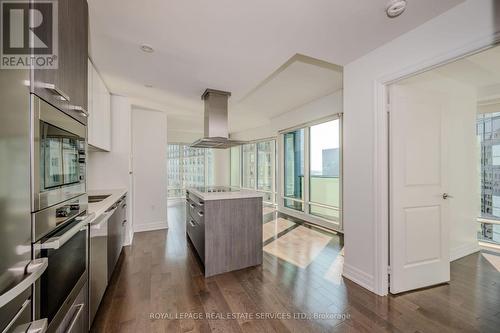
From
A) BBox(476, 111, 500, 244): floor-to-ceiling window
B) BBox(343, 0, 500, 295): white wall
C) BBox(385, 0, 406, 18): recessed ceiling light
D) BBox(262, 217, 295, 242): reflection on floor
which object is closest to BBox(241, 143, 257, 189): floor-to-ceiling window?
BBox(262, 217, 295, 242): reflection on floor

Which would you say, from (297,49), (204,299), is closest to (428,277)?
(204,299)

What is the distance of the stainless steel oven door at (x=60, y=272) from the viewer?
2.85ft

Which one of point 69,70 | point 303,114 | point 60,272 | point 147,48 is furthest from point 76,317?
point 303,114

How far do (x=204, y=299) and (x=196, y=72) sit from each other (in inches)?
104

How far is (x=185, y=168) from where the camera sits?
8.16 metres

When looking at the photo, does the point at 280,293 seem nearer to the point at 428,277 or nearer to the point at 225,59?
the point at 428,277

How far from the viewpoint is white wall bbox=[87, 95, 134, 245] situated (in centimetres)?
346

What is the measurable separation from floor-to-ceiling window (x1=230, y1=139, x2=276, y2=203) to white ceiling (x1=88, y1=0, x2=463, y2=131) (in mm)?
4121

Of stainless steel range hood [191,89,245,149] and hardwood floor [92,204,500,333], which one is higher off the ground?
stainless steel range hood [191,89,245,149]

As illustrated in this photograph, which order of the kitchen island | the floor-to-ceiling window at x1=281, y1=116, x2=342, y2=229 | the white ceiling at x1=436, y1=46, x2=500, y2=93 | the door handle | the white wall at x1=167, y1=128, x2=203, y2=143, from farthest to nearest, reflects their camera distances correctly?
1. the white wall at x1=167, y1=128, x2=203, y2=143
2. the floor-to-ceiling window at x1=281, y1=116, x2=342, y2=229
3. the kitchen island
4. the white ceiling at x1=436, y1=46, x2=500, y2=93
5. the door handle

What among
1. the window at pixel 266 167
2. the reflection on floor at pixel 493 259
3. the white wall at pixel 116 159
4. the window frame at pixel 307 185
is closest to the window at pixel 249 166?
the window at pixel 266 167

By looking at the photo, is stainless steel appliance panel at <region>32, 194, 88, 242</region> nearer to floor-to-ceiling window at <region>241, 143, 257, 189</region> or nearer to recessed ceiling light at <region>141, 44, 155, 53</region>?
recessed ceiling light at <region>141, 44, 155, 53</region>

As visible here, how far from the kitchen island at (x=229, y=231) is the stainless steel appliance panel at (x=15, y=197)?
1.80 metres

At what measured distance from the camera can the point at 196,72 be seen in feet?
8.93
